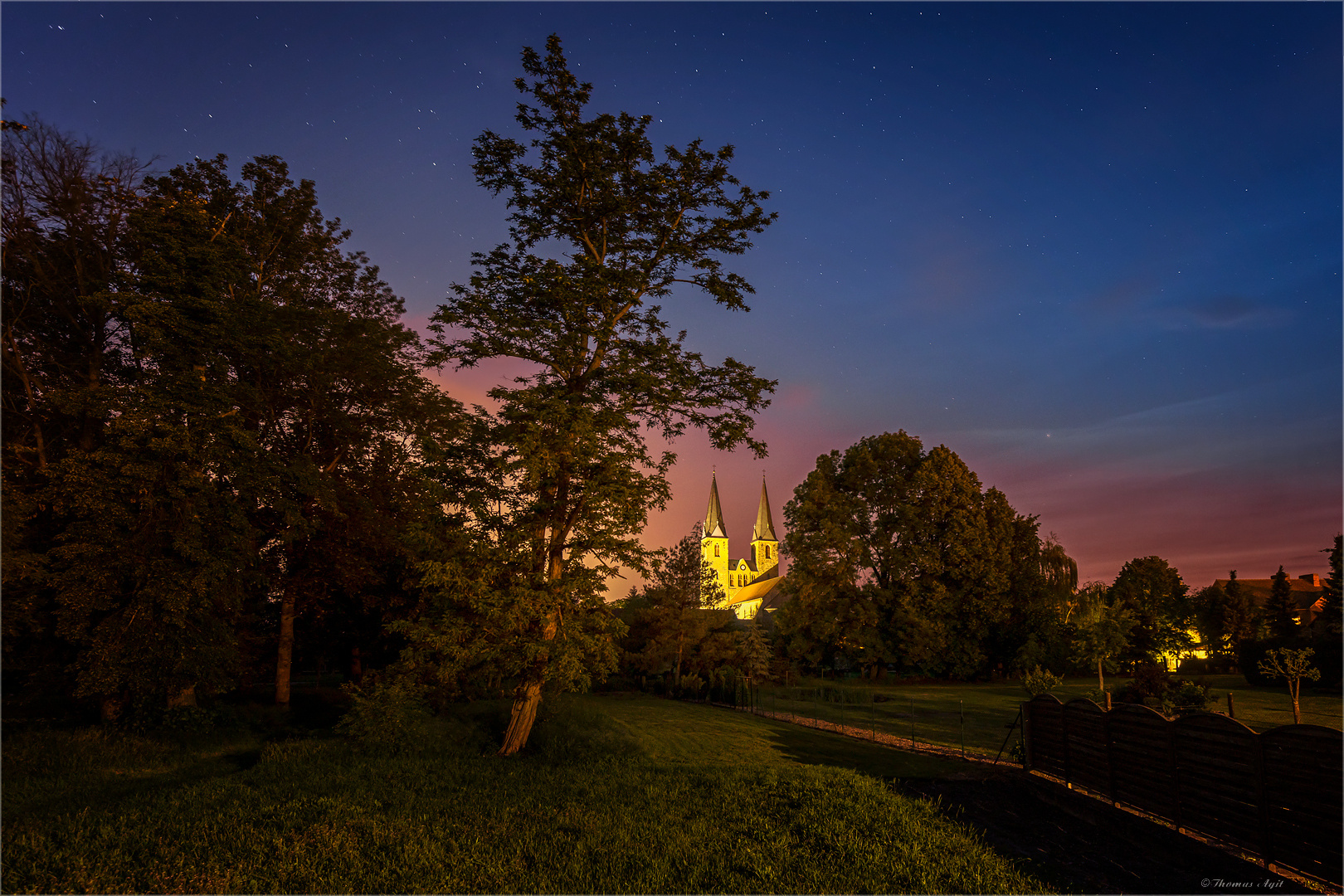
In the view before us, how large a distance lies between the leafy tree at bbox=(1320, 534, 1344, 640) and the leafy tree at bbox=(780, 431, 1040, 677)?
15310mm

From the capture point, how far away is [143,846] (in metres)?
7.29

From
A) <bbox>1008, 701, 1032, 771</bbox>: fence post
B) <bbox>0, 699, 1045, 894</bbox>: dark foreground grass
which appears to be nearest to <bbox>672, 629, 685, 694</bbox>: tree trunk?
<bbox>1008, 701, 1032, 771</bbox>: fence post

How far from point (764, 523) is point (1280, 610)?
82475mm

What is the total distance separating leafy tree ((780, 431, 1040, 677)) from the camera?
1802 inches

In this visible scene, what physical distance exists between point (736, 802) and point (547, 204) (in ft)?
45.1

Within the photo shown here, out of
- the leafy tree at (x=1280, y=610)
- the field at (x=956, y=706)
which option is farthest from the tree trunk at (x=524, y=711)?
the leafy tree at (x=1280, y=610)

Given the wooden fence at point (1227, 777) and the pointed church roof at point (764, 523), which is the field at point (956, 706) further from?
the pointed church roof at point (764, 523)

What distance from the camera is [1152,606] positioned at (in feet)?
164

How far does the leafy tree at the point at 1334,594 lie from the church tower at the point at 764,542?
3326 inches

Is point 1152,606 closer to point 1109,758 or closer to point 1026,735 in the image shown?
point 1026,735

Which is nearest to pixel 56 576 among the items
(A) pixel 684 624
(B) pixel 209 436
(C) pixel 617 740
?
(B) pixel 209 436

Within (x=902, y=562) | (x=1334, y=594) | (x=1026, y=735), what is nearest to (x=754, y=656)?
(x=902, y=562)

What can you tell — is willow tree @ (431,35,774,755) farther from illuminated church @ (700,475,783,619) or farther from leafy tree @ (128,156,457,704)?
illuminated church @ (700,475,783,619)

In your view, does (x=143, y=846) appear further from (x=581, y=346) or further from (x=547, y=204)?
(x=547, y=204)
